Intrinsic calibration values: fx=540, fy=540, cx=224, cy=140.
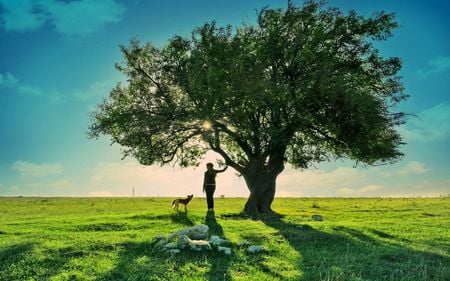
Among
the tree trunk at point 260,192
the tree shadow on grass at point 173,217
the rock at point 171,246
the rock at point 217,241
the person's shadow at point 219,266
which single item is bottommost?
the person's shadow at point 219,266

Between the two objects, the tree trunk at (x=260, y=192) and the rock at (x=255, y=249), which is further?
the tree trunk at (x=260, y=192)

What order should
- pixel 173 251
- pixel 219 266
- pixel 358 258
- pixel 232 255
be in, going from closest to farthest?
1. pixel 219 266
2. pixel 173 251
3. pixel 232 255
4. pixel 358 258

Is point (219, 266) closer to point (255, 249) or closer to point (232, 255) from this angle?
point (232, 255)

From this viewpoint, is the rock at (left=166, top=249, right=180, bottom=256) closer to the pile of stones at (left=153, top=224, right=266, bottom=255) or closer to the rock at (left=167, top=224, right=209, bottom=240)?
the pile of stones at (left=153, top=224, right=266, bottom=255)

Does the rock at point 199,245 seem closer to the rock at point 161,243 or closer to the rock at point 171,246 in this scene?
the rock at point 171,246

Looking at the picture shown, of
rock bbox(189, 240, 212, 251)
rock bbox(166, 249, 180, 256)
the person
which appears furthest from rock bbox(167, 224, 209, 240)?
the person

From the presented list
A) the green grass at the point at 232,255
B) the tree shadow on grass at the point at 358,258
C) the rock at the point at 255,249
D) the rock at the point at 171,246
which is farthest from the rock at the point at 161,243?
the tree shadow on grass at the point at 358,258

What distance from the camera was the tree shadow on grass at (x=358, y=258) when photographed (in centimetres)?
1847

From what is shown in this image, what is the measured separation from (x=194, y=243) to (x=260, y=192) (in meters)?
18.3

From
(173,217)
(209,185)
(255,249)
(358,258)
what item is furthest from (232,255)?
(209,185)

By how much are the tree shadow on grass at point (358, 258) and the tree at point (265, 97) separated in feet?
32.3

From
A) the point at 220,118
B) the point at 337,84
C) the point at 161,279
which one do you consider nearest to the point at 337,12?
the point at 337,84

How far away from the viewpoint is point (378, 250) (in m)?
22.8

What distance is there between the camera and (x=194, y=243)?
21.2m
